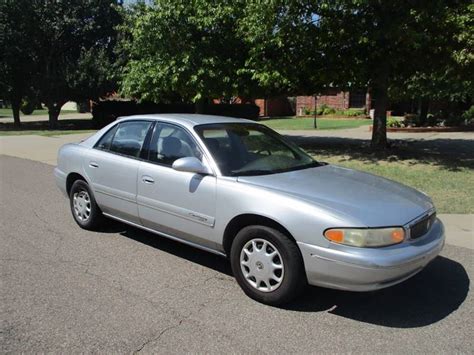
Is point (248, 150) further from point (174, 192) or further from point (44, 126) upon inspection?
point (44, 126)

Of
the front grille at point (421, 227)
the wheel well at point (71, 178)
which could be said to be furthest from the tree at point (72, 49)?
the front grille at point (421, 227)

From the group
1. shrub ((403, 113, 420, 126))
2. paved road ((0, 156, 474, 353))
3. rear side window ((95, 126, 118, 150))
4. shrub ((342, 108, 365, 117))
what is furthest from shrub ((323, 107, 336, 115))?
rear side window ((95, 126, 118, 150))

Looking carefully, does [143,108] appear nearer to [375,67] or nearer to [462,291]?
[375,67]

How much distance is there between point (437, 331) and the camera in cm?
359

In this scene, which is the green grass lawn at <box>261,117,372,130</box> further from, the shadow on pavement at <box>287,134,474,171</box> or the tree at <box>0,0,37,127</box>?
the tree at <box>0,0,37,127</box>

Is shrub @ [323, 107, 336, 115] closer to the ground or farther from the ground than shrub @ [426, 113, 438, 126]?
closer to the ground

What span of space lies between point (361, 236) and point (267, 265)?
808 millimetres

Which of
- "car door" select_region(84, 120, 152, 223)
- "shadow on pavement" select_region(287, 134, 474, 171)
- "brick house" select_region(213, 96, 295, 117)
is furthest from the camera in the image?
"brick house" select_region(213, 96, 295, 117)

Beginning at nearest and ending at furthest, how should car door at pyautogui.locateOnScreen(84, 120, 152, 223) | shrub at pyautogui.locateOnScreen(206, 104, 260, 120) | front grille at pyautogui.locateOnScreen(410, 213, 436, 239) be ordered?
front grille at pyautogui.locateOnScreen(410, 213, 436, 239) → car door at pyautogui.locateOnScreen(84, 120, 152, 223) → shrub at pyautogui.locateOnScreen(206, 104, 260, 120)

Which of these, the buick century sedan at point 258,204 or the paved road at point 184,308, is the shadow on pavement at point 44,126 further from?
the paved road at point 184,308

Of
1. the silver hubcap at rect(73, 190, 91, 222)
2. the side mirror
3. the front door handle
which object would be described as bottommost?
the silver hubcap at rect(73, 190, 91, 222)

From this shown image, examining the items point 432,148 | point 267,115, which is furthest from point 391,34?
point 267,115

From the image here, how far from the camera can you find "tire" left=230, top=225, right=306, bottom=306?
150 inches

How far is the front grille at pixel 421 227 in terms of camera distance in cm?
389
